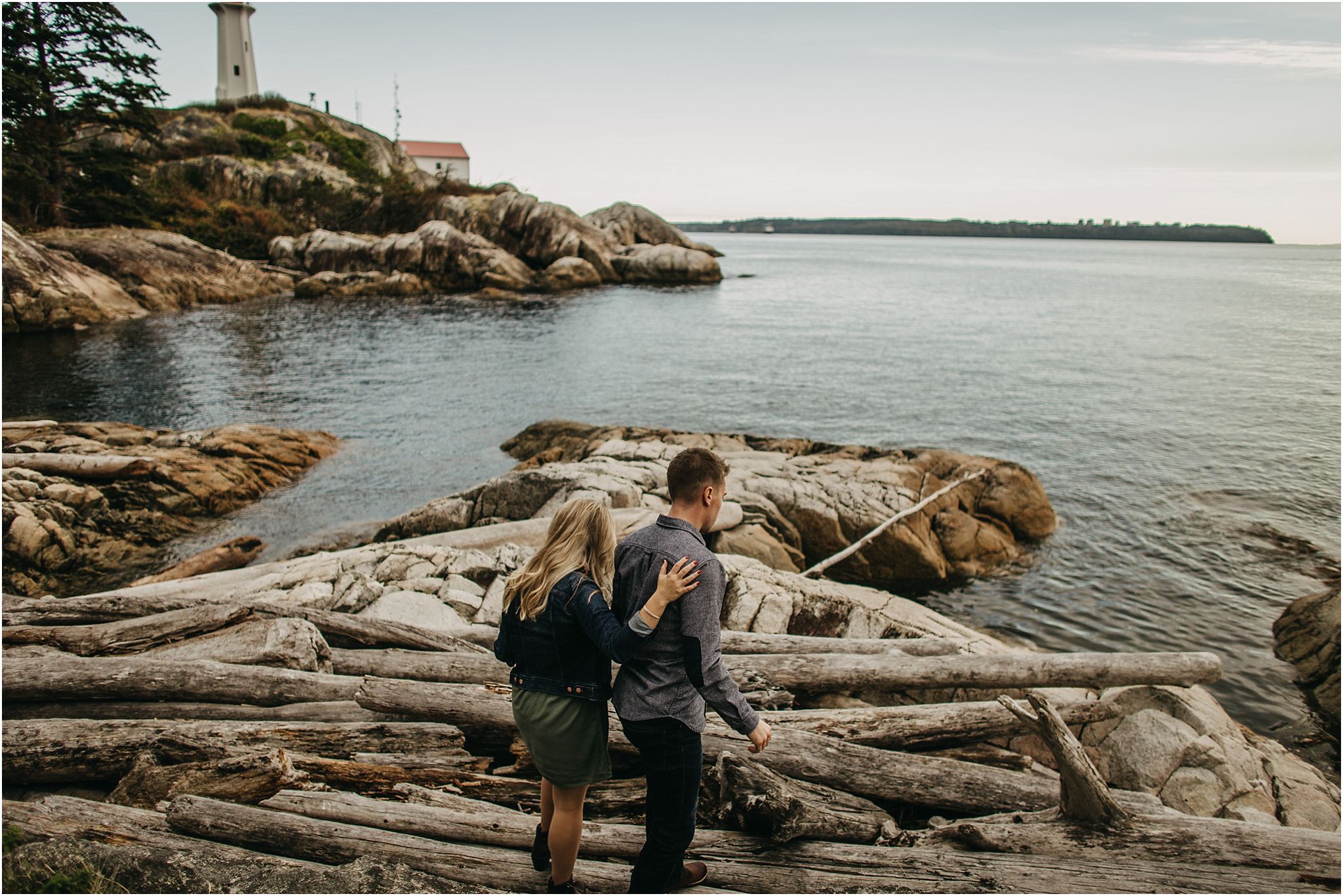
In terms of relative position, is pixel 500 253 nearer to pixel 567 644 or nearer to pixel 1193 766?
pixel 1193 766

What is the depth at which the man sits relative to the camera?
3.49m

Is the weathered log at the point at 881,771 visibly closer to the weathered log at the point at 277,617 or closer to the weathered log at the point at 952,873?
the weathered log at the point at 952,873

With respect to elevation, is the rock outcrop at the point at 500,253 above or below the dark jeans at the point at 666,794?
above

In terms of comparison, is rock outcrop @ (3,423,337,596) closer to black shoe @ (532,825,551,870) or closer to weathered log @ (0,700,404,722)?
weathered log @ (0,700,404,722)

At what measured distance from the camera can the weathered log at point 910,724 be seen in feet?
17.3

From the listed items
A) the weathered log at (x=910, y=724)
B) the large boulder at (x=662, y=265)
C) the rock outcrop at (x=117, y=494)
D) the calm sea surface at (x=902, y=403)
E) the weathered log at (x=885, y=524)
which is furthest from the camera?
the large boulder at (x=662, y=265)

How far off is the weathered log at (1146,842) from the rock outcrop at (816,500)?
722 centimetres

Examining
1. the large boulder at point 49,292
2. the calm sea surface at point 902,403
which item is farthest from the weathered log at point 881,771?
the large boulder at point 49,292

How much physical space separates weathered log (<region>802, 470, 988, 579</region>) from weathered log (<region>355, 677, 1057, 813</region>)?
5.47 metres

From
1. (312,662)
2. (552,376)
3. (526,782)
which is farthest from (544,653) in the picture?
(552,376)

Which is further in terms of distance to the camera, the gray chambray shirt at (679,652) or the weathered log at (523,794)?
the weathered log at (523,794)

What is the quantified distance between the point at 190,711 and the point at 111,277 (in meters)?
Answer: 42.7

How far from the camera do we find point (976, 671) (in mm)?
6129

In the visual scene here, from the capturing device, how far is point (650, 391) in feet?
91.1
